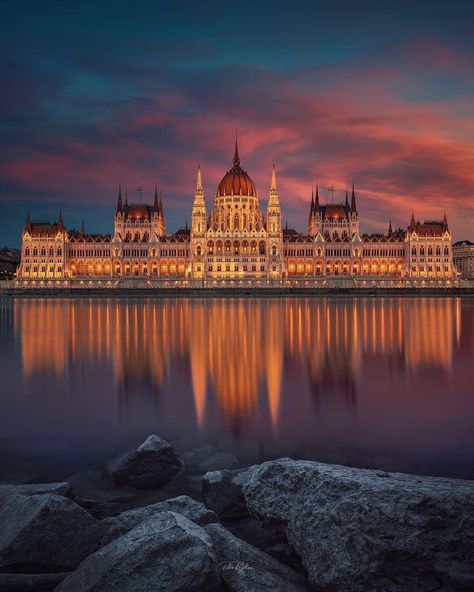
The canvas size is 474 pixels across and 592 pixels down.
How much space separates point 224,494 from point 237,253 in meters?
119

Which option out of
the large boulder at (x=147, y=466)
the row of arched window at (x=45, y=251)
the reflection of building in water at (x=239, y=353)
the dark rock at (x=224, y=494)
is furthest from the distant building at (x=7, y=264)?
the dark rock at (x=224, y=494)

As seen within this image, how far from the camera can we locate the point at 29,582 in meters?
4.13

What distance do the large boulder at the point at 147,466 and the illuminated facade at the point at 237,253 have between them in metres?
113

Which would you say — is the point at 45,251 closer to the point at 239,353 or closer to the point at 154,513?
Answer: the point at 239,353

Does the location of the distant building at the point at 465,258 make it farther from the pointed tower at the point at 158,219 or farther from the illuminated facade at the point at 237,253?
A: the pointed tower at the point at 158,219

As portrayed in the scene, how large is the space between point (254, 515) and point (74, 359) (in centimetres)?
1259

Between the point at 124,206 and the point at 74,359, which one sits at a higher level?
the point at 124,206

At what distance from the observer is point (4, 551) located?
14.5ft

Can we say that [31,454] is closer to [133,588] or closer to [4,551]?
[4,551]

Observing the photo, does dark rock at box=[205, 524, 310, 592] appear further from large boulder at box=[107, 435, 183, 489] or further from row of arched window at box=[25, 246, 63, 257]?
row of arched window at box=[25, 246, 63, 257]

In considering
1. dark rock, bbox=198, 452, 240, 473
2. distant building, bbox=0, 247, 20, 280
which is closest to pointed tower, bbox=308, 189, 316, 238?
distant building, bbox=0, 247, 20, 280

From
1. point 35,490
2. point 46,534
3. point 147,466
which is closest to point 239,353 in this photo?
point 147,466

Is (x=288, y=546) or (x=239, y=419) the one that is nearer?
(x=288, y=546)

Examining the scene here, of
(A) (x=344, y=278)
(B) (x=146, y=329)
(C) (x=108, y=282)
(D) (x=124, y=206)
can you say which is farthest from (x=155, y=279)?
(B) (x=146, y=329)
